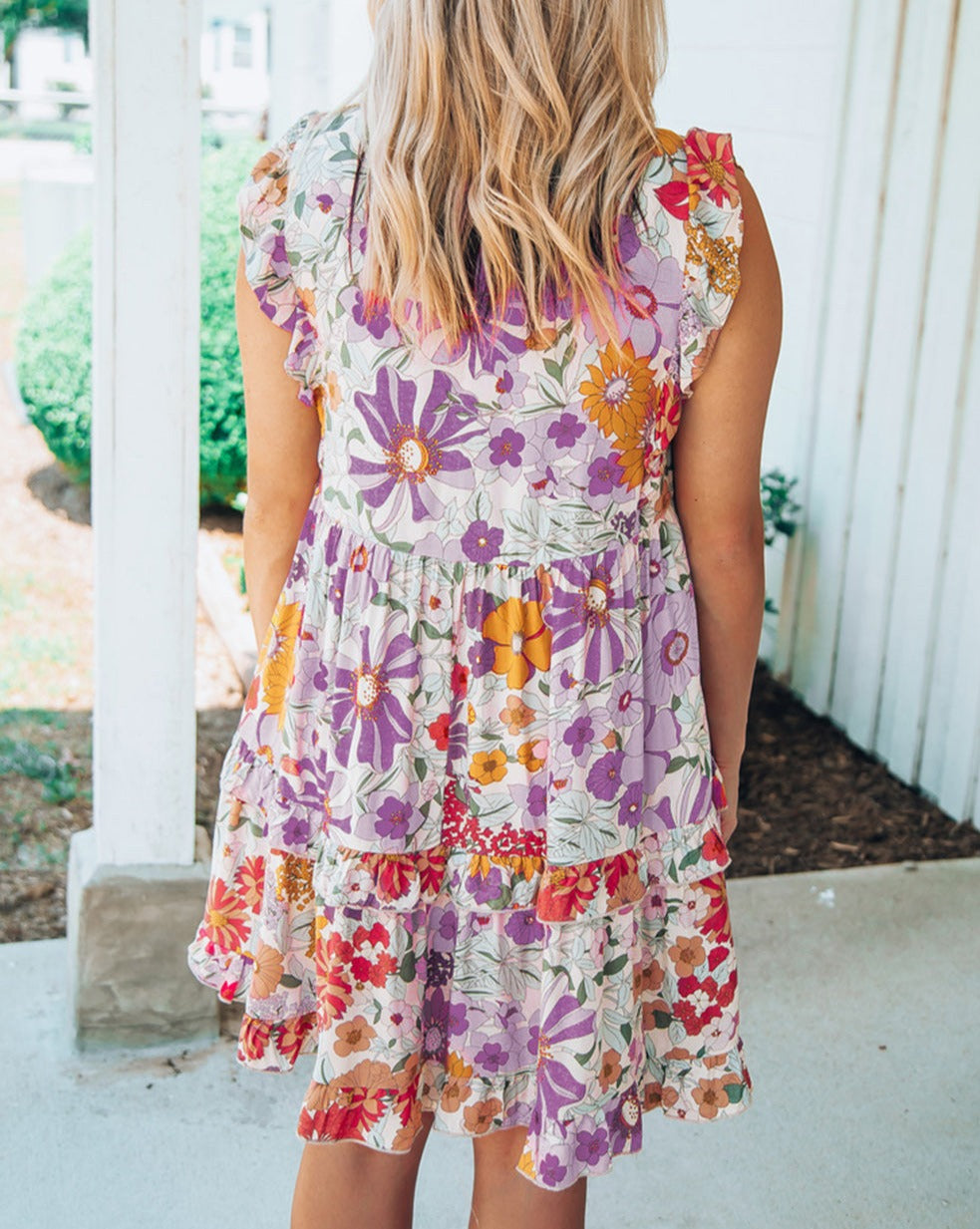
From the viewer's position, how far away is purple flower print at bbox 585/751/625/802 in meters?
1.55

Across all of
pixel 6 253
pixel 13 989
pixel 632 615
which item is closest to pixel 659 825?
pixel 632 615

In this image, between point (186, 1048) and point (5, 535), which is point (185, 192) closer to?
point (186, 1048)

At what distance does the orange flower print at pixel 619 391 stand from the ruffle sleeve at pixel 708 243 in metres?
0.06

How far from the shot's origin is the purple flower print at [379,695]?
1.53 metres

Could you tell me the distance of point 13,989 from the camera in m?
2.92

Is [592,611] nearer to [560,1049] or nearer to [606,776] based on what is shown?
[606,776]

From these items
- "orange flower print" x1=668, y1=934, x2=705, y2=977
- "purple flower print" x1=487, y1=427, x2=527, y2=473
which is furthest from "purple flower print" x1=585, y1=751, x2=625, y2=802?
"purple flower print" x1=487, y1=427, x2=527, y2=473

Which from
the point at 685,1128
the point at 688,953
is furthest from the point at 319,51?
the point at 688,953

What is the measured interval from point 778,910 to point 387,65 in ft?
8.06

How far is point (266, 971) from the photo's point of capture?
1664 mm

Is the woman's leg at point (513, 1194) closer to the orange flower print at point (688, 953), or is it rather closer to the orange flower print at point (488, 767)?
the orange flower print at point (688, 953)

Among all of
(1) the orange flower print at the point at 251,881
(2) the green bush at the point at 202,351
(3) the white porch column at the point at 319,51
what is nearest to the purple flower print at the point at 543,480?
(1) the orange flower print at the point at 251,881

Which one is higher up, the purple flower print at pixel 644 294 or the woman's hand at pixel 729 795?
the purple flower print at pixel 644 294

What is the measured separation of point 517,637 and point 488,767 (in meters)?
0.15
